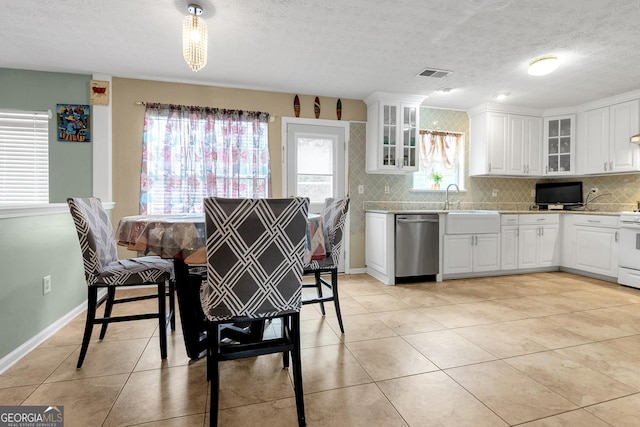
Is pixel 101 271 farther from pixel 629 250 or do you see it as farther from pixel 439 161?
pixel 629 250

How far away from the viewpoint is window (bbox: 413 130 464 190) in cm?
457

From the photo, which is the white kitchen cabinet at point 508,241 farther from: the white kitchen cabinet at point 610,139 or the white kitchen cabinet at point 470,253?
the white kitchen cabinet at point 610,139

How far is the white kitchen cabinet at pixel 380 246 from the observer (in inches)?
145

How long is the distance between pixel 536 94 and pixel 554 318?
9.63 feet

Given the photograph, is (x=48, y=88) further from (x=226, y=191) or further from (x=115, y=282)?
(x=115, y=282)

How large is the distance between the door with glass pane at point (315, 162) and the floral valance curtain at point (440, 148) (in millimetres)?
1279

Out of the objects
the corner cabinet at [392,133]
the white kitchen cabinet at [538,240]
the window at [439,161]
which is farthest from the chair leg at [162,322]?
the white kitchen cabinet at [538,240]

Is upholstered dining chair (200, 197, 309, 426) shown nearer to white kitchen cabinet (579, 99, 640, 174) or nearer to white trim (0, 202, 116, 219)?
white trim (0, 202, 116, 219)

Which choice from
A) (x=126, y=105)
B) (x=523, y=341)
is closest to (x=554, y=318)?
(x=523, y=341)

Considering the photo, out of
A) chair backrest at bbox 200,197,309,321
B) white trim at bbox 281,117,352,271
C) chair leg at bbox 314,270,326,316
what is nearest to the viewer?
chair backrest at bbox 200,197,309,321

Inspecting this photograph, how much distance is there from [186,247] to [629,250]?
4.73m

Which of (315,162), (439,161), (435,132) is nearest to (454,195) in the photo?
(439,161)

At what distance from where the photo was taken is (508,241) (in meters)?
4.11

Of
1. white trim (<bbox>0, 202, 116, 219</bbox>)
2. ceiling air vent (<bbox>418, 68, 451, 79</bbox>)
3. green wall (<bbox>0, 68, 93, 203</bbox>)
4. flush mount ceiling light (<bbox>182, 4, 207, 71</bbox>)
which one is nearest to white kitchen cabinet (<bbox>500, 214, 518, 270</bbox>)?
ceiling air vent (<bbox>418, 68, 451, 79</bbox>)
